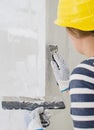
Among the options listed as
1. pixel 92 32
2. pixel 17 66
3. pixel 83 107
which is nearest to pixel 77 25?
pixel 92 32

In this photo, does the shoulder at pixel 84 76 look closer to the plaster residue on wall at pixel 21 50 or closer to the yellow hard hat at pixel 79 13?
the yellow hard hat at pixel 79 13

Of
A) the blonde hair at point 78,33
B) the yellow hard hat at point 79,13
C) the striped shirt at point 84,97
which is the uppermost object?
the yellow hard hat at point 79,13

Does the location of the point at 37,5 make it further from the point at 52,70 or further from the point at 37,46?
the point at 52,70

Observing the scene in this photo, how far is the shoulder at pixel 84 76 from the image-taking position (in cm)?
76

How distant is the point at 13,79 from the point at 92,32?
14.2 inches

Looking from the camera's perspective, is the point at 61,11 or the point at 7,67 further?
the point at 7,67

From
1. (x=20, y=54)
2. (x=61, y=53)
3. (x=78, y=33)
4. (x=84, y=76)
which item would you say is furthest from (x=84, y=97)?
(x=61, y=53)

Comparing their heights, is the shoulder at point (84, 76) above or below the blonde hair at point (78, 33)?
below

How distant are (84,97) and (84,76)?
54 mm

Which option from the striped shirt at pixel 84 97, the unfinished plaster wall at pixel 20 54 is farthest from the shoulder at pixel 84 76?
the unfinished plaster wall at pixel 20 54

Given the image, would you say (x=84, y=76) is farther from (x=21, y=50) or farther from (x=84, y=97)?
(x=21, y=50)

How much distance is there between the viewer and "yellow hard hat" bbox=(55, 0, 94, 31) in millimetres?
793

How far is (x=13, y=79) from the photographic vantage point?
3.43ft

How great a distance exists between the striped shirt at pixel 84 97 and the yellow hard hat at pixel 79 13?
0.11m
